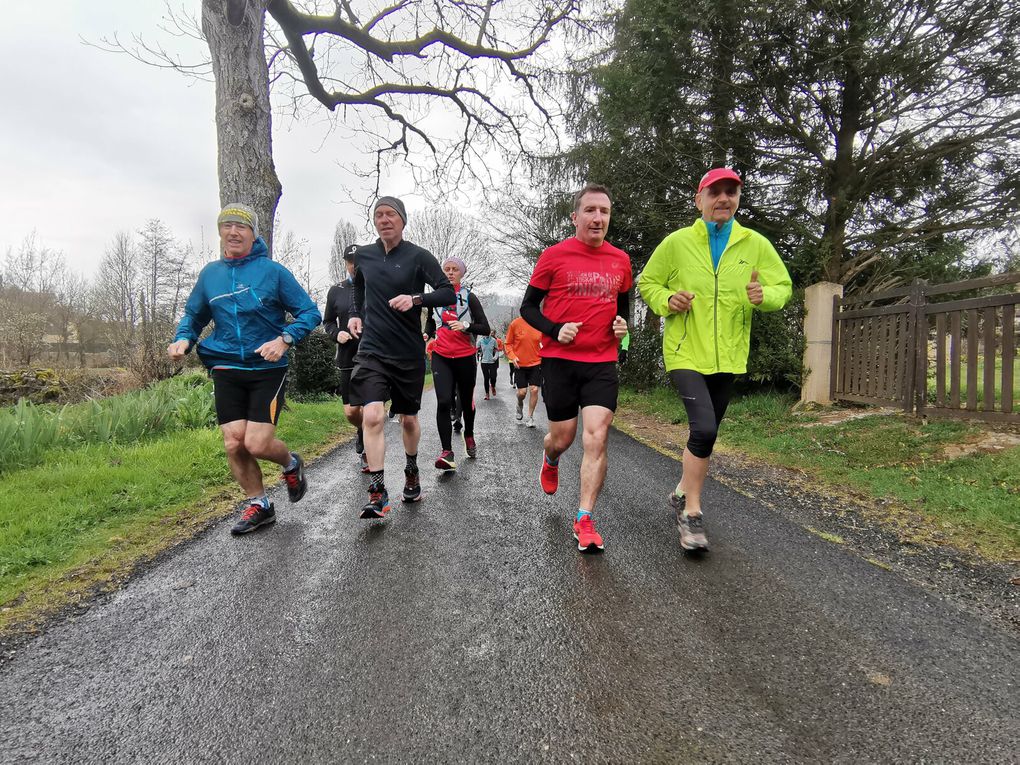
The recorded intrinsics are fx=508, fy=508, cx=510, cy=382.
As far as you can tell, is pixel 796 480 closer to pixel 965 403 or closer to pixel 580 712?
pixel 965 403

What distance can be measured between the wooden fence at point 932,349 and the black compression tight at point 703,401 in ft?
11.8

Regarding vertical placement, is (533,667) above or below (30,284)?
below

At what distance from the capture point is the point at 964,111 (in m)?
7.40

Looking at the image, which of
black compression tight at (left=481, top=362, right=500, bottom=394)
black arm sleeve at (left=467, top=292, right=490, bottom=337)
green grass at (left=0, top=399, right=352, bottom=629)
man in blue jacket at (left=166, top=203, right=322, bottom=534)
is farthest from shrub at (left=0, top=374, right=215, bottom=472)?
black compression tight at (left=481, top=362, right=500, bottom=394)

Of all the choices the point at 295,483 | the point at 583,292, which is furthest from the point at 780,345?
the point at 295,483

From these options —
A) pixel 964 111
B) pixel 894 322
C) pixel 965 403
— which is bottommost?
pixel 965 403

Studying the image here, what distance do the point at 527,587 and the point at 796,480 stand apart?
11.2 feet

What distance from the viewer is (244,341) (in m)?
3.49

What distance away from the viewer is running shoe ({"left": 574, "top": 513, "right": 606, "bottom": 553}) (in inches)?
117

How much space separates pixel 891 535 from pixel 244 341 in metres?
4.49

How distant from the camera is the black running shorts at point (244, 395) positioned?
11.4ft

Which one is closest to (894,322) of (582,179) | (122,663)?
(122,663)

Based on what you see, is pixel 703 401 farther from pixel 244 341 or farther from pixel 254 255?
pixel 254 255

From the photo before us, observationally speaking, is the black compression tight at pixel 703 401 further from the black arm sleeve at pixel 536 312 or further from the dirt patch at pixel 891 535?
the dirt patch at pixel 891 535
